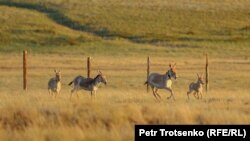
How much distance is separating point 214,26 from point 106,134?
2612 inches

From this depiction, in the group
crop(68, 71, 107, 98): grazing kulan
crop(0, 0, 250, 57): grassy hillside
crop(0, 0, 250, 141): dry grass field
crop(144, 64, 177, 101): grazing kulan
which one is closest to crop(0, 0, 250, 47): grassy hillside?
crop(0, 0, 250, 57): grassy hillside

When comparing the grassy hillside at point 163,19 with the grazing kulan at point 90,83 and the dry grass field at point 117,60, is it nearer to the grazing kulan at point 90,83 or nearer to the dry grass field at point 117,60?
the dry grass field at point 117,60

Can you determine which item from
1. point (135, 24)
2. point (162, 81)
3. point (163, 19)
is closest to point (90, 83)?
point (162, 81)

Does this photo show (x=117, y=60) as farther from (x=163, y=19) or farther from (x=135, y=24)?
(x=163, y=19)

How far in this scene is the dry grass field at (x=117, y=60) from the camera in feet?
55.2

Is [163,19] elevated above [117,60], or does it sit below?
above

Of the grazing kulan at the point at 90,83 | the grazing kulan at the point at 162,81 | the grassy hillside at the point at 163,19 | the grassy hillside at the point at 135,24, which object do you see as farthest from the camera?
the grassy hillside at the point at 163,19

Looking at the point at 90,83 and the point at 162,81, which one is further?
the point at 162,81

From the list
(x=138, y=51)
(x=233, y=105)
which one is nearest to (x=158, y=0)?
(x=138, y=51)

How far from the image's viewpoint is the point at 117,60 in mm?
51062

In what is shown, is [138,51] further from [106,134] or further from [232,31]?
[106,134]

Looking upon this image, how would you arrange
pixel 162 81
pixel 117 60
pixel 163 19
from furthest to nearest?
pixel 163 19, pixel 117 60, pixel 162 81

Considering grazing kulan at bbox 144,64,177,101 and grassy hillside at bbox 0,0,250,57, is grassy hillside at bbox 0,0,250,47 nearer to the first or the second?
grassy hillside at bbox 0,0,250,57

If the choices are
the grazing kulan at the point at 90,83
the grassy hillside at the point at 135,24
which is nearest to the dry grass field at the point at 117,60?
the grassy hillside at the point at 135,24
